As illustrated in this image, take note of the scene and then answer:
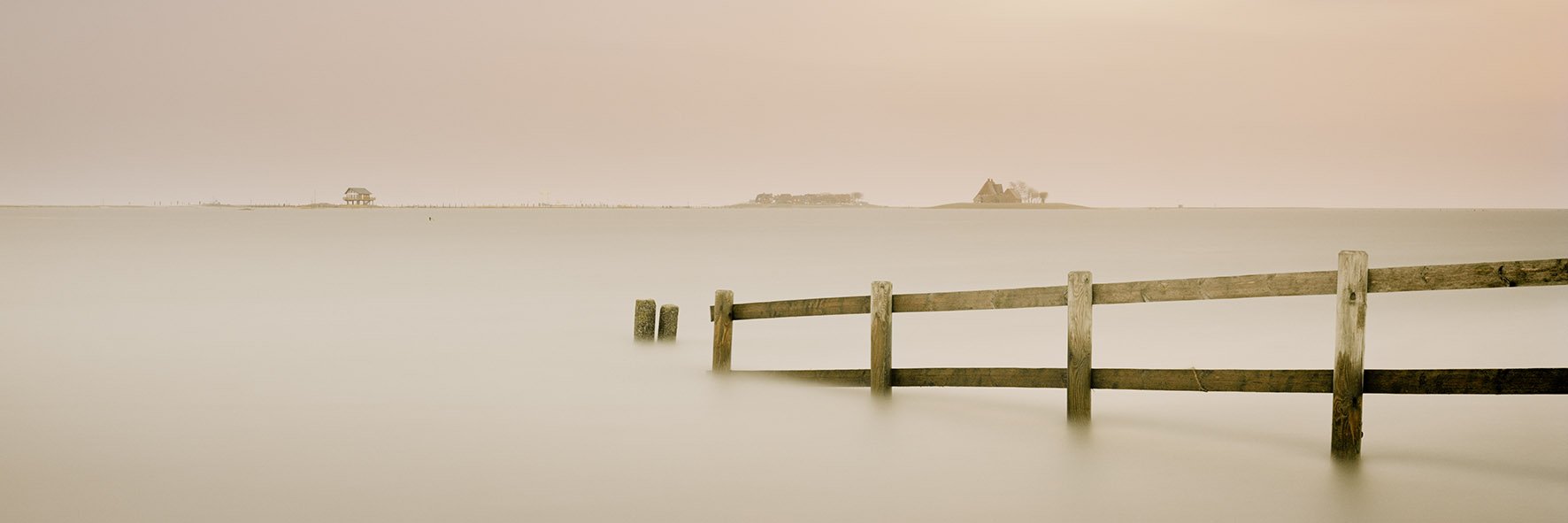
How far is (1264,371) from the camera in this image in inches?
340

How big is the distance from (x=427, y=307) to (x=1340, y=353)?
2312cm

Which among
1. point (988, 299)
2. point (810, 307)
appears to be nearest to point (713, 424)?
point (810, 307)

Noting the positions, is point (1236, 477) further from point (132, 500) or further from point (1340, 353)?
point (132, 500)

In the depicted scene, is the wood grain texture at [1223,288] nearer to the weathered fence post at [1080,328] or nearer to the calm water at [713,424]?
the weathered fence post at [1080,328]

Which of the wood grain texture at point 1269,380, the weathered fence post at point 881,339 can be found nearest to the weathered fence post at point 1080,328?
the wood grain texture at point 1269,380

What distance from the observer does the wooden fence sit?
750 cm

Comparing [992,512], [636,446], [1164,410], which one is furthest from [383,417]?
[1164,410]

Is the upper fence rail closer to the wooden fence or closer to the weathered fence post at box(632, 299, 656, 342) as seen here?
the wooden fence

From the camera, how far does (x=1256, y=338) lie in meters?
20.5

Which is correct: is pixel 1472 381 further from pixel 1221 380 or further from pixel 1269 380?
pixel 1221 380

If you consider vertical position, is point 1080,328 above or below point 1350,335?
above

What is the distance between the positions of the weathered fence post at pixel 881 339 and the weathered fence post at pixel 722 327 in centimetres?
186

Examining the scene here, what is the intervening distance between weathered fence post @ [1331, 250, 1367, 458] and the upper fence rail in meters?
0.12

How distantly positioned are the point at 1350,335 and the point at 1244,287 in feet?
2.68
